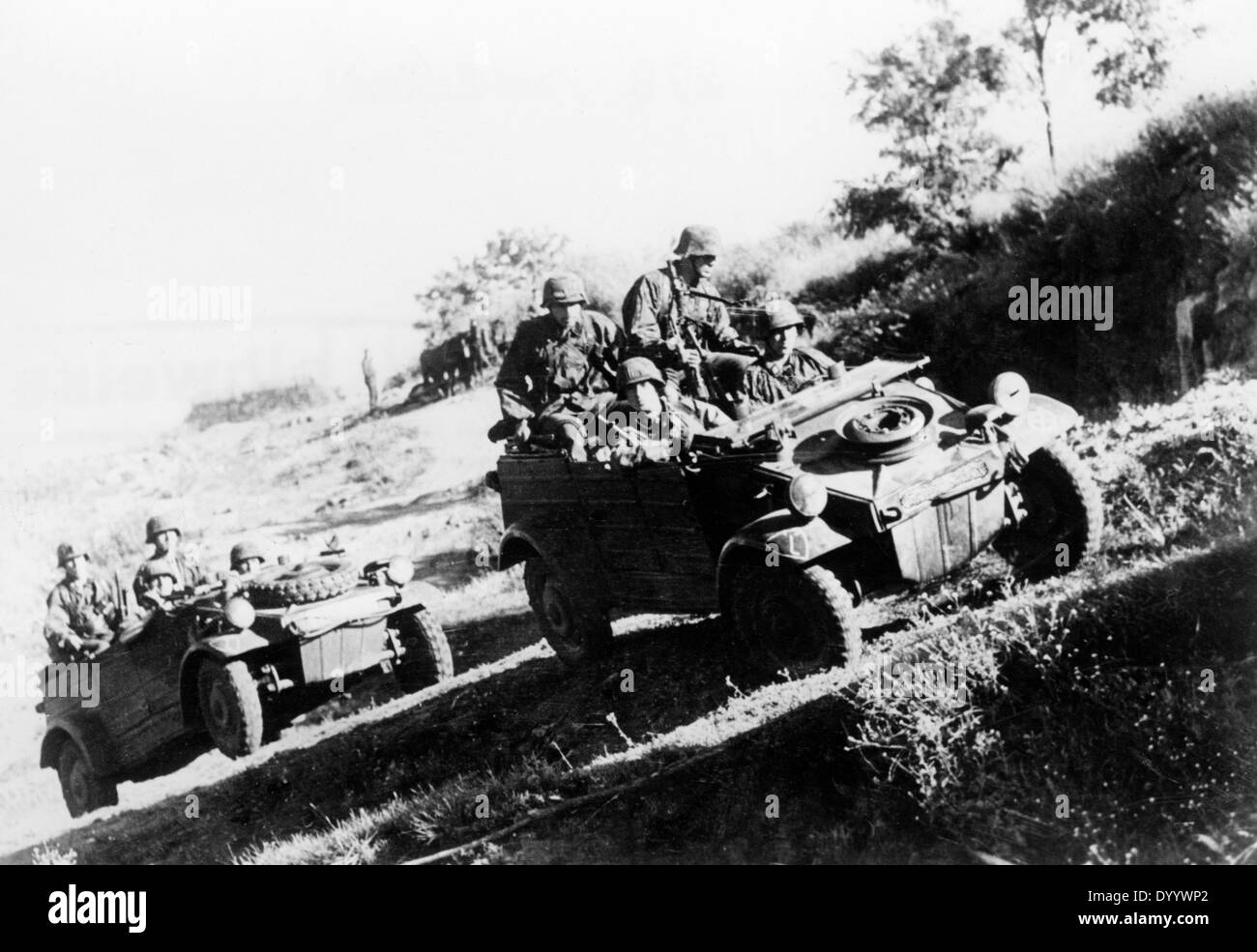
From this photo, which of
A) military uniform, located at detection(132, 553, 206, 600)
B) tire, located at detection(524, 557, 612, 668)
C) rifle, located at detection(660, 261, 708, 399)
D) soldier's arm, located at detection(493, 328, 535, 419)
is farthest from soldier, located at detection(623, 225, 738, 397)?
military uniform, located at detection(132, 553, 206, 600)

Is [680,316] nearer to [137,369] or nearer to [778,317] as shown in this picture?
[778,317]

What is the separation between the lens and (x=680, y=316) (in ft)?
19.4

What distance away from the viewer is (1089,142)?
601 cm

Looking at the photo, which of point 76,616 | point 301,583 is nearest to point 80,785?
point 76,616

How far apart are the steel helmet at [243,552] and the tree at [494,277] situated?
59.2 inches

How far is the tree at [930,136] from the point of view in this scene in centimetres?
548

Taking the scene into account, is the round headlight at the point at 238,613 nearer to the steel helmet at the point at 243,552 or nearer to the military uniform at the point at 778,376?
the steel helmet at the point at 243,552

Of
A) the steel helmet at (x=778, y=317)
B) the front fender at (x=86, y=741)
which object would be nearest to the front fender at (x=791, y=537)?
the steel helmet at (x=778, y=317)

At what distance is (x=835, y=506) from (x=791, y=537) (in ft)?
0.82

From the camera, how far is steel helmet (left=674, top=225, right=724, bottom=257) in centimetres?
568

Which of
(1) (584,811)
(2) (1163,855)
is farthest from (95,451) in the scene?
(2) (1163,855)

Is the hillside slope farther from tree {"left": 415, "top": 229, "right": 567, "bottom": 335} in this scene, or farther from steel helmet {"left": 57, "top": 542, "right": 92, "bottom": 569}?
tree {"left": 415, "top": 229, "right": 567, "bottom": 335}

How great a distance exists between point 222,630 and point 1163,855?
4.41 meters

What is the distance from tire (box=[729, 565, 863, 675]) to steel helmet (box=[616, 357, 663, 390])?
1195mm
